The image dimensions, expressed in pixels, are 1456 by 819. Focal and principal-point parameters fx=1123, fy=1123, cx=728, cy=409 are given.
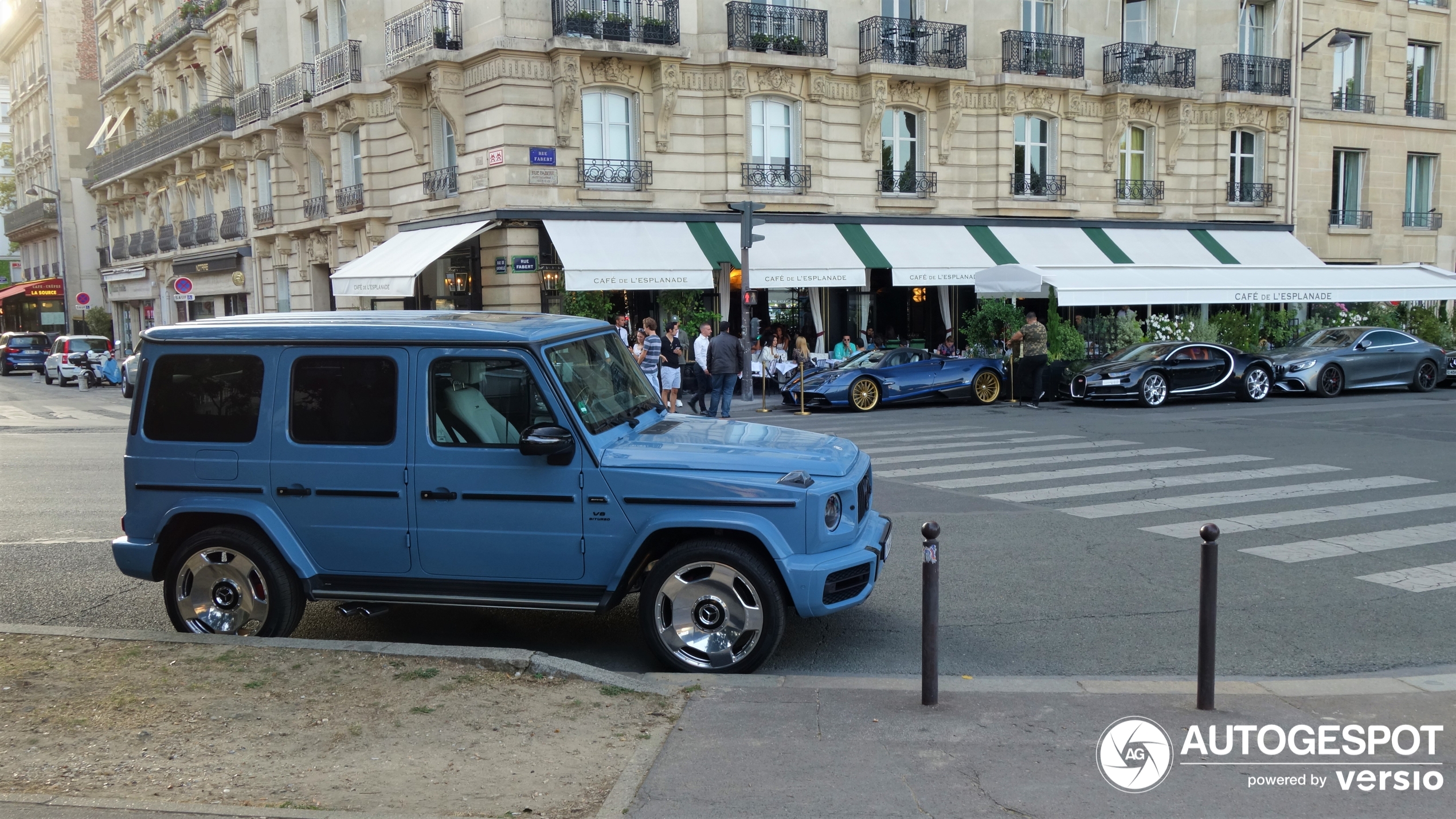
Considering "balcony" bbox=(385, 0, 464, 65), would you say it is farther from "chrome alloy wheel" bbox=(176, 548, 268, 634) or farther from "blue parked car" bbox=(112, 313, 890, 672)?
"chrome alloy wheel" bbox=(176, 548, 268, 634)

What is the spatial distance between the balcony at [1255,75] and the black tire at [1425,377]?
11135 millimetres

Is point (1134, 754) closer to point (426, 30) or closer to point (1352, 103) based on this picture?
point (426, 30)

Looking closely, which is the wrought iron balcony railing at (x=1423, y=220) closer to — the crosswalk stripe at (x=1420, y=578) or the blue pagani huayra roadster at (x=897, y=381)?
the blue pagani huayra roadster at (x=897, y=381)

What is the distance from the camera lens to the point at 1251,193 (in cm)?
3244

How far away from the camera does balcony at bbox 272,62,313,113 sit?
97.8 feet

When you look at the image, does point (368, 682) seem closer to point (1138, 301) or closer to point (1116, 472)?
point (1116, 472)

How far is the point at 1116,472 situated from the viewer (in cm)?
1227

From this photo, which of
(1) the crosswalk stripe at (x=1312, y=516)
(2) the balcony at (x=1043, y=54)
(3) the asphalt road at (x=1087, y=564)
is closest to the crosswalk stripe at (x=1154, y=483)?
(3) the asphalt road at (x=1087, y=564)

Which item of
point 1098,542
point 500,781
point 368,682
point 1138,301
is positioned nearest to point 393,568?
point 368,682

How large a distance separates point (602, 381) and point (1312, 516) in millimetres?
6790

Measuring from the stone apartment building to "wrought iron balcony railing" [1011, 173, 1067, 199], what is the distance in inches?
1752

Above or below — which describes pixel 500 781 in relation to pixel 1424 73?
below

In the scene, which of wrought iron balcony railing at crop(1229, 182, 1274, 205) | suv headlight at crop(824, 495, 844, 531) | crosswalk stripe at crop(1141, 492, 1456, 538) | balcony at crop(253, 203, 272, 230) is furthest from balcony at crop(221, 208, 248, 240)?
suv headlight at crop(824, 495, 844, 531)

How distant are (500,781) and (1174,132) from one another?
101ft
